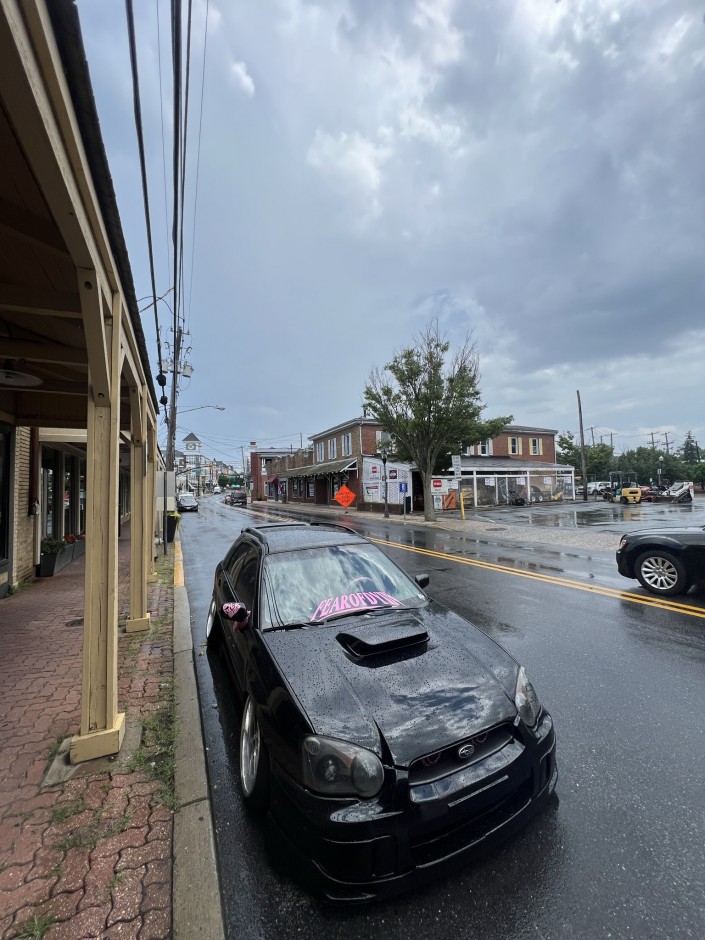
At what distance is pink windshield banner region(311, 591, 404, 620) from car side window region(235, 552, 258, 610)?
55 cm

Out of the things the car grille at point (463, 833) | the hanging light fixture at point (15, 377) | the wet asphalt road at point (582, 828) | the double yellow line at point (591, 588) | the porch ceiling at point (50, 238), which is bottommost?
the wet asphalt road at point (582, 828)

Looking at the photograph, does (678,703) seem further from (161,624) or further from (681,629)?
(161,624)

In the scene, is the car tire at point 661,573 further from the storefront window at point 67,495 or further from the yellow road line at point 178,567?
the storefront window at point 67,495

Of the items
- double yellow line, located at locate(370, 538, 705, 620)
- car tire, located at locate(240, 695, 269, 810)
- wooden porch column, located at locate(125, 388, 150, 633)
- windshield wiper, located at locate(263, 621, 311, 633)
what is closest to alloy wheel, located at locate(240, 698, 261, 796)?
car tire, located at locate(240, 695, 269, 810)

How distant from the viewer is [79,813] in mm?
2412


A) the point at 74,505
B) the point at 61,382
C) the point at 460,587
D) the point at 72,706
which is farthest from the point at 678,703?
the point at 74,505

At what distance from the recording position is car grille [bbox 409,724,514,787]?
6.29 feet

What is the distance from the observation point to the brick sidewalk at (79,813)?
1841mm

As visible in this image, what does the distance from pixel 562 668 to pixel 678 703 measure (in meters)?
0.91

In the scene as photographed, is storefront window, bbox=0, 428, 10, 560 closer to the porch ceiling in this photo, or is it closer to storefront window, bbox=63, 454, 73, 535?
the porch ceiling

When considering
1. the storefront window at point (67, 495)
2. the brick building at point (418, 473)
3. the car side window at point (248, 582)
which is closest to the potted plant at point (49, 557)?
the storefront window at point (67, 495)

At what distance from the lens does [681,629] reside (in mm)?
5148

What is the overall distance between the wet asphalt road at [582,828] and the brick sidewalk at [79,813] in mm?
341

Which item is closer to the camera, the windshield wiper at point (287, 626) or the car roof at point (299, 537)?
the windshield wiper at point (287, 626)
